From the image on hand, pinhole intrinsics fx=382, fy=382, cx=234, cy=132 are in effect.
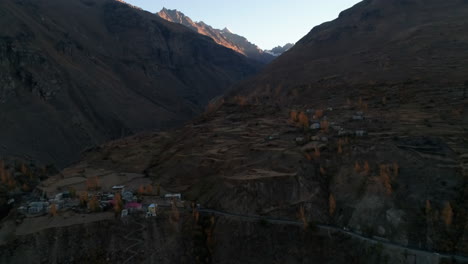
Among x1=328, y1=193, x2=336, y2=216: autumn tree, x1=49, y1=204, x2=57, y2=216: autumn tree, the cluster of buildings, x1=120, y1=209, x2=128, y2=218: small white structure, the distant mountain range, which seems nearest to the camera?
x1=328, y1=193, x2=336, y2=216: autumn tree

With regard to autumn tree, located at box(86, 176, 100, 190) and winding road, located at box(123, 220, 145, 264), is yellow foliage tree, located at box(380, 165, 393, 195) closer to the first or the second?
winding road, located at box(123, 220, 145, 264)

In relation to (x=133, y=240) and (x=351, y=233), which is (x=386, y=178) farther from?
(x=133, y=240)

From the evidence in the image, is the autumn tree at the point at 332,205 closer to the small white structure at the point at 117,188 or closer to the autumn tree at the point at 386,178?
the autumn tree at the point at 386,178

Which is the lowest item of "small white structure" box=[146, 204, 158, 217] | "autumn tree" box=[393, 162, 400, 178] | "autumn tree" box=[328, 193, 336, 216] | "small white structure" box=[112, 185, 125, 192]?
"autumn tree" box=[328, 193, 336, 216]

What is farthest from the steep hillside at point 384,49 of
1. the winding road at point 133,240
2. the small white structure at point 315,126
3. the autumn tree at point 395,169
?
the winding road at point 133,240

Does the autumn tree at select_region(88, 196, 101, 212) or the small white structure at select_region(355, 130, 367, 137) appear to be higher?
the small white structure at select_region(355, 130, 367, 137)

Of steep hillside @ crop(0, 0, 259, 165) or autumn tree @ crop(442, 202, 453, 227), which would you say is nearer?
autumn tree @ crop(442, 202, 453, 227)

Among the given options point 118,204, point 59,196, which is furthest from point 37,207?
point 118,204

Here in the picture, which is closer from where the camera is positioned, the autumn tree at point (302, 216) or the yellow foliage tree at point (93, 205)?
the autumn tree at point (302, 216)

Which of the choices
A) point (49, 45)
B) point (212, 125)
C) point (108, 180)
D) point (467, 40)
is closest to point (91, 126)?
point (49, 45)

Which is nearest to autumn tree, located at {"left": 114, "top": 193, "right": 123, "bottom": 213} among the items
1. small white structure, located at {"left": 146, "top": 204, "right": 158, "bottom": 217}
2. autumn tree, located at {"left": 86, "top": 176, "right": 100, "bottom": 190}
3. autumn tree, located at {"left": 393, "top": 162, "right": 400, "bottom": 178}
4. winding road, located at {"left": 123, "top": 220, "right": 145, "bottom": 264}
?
winding road, located at {"left": 123, "top": 220, "right": 145, "bottom": 264}
